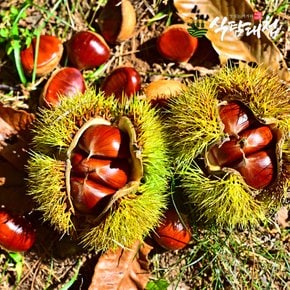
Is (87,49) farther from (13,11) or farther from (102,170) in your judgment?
(102,170)

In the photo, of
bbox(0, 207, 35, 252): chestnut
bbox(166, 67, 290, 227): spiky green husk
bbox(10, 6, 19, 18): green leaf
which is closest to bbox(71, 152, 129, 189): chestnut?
bbox(166, 67, 290, 227): spiky green husk

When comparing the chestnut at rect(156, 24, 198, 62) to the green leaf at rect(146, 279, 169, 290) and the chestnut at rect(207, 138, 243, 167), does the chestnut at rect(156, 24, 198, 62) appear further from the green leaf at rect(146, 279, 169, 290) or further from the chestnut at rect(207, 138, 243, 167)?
the green leaf at rect(146, 279, 169, 290)

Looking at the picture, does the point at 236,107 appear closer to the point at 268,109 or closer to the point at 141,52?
the point at 268,109

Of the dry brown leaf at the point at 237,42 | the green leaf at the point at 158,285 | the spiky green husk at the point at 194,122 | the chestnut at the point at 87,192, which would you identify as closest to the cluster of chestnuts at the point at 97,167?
the chestnut at the point at 87,192

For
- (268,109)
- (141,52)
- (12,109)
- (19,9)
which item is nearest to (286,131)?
(268,109)

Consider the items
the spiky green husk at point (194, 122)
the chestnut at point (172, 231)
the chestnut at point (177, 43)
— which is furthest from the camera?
the chestnut at point (177, 43)

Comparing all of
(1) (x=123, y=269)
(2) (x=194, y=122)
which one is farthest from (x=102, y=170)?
(1) (x=123, y=269)

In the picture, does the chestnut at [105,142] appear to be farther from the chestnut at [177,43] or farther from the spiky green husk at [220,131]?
the chestnut at [177,43]
